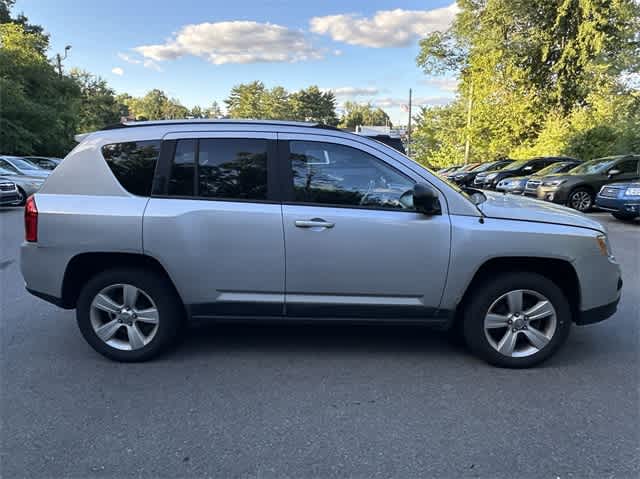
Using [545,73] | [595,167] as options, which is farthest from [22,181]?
[545,73]

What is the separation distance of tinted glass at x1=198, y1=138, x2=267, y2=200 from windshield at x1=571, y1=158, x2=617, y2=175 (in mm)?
12172

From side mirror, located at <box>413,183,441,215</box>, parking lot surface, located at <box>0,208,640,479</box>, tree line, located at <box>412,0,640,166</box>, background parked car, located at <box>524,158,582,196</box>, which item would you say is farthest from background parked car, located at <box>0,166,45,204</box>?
tree line, located at <box>412,0,640,166</box>

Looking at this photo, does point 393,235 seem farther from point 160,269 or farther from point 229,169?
point 160,269

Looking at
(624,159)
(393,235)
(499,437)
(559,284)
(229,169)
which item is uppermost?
(624,159)

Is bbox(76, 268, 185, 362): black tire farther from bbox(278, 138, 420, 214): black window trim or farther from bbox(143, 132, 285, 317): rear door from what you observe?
bbox(278, 138, 420, 214): black window trim

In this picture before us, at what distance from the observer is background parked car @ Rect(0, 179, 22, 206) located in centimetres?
1256

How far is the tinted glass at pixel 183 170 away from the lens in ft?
11.8

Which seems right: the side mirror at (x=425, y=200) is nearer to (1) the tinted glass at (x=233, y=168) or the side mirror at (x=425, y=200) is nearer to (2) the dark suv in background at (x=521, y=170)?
(1) the tinted glass at (x=233, y=168)

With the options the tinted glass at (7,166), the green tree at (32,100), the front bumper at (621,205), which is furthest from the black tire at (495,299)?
the green tree at (32,100)

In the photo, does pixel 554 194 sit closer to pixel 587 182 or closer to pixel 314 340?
pixel 587 182

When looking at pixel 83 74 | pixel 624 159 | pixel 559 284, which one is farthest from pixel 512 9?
pixel 83 74

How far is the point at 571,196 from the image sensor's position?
12.8m

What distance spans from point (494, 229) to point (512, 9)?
2823 centimetres

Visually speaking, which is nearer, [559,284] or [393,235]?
[393,235]
